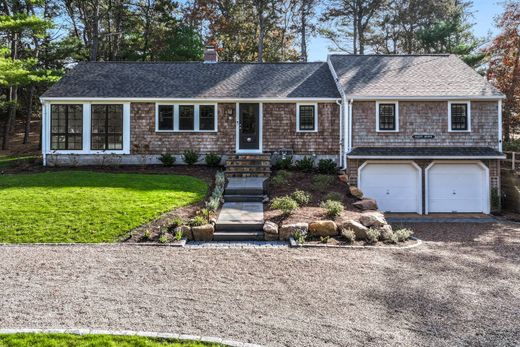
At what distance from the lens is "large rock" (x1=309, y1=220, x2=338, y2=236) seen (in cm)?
1038

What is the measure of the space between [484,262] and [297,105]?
11.0 meters

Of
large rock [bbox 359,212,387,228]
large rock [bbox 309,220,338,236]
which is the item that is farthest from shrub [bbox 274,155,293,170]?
large rock [bbox 309,220,338,236]

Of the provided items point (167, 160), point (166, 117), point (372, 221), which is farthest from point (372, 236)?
point (166, 117)

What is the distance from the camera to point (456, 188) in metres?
16.3

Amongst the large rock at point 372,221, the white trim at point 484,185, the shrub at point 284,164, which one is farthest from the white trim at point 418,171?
the large rock at point 372,221

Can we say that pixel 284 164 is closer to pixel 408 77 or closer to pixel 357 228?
pixel 357 228

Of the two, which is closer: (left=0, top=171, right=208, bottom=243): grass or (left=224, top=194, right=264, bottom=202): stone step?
(left=0, top=171, right=208, bottom=243): grass

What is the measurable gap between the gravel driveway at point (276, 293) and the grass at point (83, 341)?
0.32 metres

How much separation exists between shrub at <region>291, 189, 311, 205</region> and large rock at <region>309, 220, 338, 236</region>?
247cm

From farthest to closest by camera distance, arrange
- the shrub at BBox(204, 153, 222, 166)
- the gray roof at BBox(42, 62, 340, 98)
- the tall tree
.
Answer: the tall tree < the gray roof at BBox(42, 62, 340, 98) < the shrub at BBox(204, 153, 222, 166)

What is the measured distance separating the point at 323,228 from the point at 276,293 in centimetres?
425

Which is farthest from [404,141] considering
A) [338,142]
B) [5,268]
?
[5,268]

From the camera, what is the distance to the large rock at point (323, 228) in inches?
408

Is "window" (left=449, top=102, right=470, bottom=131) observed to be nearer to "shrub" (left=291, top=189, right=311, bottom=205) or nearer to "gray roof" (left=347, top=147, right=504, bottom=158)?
"gray roof" (left=347, top=147, right=504, bottom=158)
